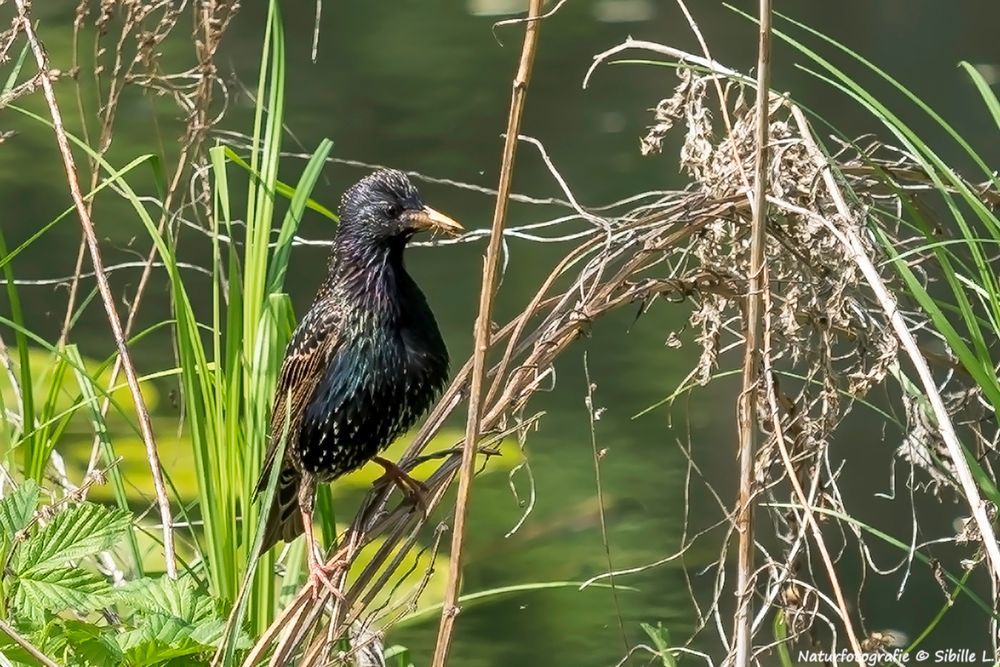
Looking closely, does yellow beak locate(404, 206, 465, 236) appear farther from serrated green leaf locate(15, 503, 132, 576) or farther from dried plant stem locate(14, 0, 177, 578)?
serrated green leaf locate(15, 503, 132, 576)

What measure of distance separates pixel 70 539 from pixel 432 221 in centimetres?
91

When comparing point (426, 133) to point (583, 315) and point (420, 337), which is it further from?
point (583, 315)

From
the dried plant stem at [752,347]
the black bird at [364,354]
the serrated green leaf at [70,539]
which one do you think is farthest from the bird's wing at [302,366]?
the dried plant stem at [752,347]

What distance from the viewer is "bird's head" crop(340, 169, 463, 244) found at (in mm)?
2777

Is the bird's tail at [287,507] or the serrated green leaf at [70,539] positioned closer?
the serrated green leaf at [70,539]

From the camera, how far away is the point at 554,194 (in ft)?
20.4

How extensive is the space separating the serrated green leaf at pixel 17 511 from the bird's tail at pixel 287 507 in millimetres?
714

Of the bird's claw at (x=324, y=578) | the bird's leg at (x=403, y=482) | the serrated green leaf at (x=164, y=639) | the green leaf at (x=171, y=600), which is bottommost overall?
the serrated green leaf at (x=164, y=639)

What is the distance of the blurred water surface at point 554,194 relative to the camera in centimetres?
497

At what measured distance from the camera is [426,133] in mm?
6777

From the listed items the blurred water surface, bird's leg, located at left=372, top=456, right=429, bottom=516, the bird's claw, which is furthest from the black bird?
the blurred water surface

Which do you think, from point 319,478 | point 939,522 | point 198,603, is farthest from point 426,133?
point 198,603

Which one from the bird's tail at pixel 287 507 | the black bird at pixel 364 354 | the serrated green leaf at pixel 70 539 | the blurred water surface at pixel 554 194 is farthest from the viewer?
the blurred water surface at pixel 554 194

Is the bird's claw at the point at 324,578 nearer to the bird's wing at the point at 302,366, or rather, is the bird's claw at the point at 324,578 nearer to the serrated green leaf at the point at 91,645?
the serrated green leaf at the point at 91,645
